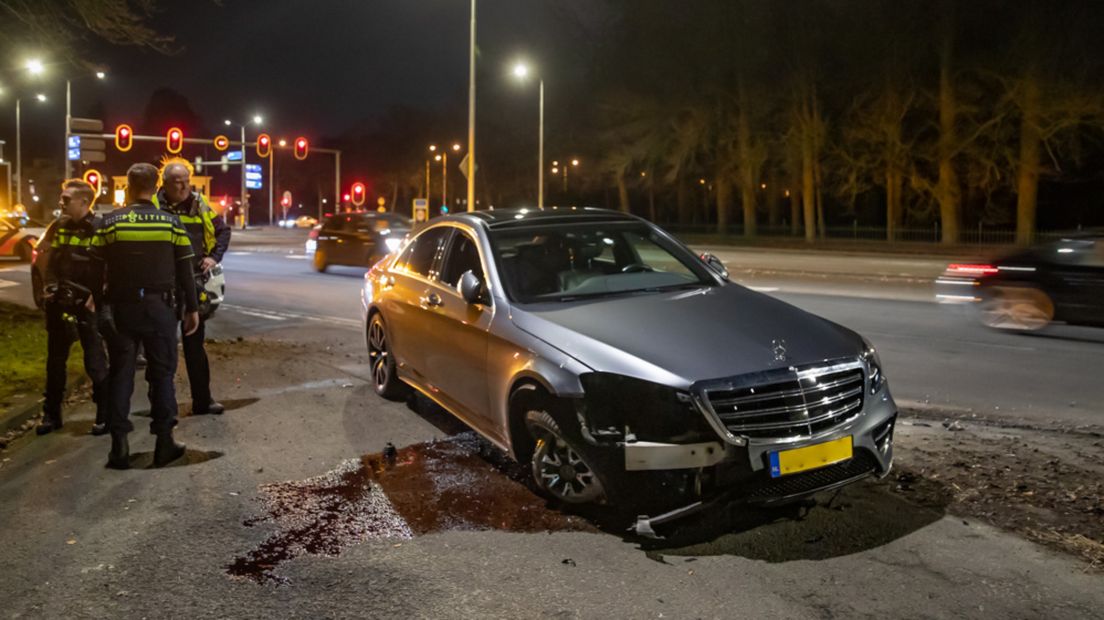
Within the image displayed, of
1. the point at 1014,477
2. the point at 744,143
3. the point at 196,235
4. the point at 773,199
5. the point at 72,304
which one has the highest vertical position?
the point at 744,143

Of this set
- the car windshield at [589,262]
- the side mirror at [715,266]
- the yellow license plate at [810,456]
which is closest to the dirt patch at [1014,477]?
the yellow license plate at [810,456]

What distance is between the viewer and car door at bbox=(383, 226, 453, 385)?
23.8ft

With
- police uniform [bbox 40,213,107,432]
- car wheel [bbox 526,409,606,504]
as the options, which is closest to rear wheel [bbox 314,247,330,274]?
police uniform [bbox 40,213,107,432]

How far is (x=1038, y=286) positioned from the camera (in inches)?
488

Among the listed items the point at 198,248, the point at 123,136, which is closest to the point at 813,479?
the point at 198,248

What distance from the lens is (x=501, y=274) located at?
20.7ft

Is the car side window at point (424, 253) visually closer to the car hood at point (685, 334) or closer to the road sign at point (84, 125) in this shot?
the car hood at point (685, 334)

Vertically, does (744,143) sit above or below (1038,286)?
above

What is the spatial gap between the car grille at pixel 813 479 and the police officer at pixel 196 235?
4579 mm

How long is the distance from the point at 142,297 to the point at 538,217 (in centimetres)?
264

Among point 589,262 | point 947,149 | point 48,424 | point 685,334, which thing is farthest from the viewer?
point 947,149

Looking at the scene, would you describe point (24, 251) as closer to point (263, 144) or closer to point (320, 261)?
point (320, 261)

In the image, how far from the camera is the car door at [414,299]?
7.26m

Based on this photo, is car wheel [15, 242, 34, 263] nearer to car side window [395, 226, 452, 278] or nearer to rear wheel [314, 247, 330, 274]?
rear wheel [314, 247, 330, 274]
